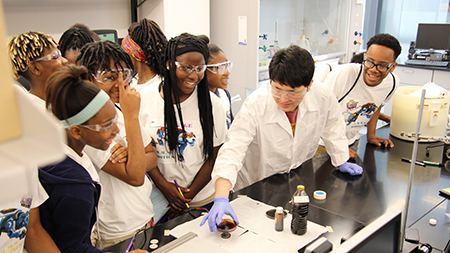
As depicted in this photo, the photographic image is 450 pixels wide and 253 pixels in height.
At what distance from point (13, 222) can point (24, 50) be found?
758 mm

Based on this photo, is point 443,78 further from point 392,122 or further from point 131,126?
point 131,126

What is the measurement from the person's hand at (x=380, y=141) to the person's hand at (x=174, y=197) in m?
1.36

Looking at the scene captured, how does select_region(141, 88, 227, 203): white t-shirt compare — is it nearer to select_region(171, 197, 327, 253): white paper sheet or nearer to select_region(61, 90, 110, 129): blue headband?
select_region(171, 197, 327, 253): white paper sheet

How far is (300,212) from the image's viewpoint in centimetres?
129

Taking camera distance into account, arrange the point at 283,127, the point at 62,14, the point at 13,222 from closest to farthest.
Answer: the point at 13,222 < the point at 283,127 < the point at 62,14

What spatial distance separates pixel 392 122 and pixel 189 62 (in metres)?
1.65

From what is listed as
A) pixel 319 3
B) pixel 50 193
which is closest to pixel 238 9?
pixel 319 3

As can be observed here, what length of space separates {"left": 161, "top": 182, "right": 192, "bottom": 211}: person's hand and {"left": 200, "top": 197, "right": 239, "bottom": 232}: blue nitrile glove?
33 centimetres

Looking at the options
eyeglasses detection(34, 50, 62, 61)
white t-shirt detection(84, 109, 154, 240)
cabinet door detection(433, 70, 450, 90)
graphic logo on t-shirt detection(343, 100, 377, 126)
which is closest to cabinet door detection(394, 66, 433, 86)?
cabinet door detection(433, 70, 450, 90)

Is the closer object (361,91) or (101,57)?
Result: (101,57)

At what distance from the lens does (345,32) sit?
4926 mm

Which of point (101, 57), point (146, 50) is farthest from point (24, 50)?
point (146, 50)

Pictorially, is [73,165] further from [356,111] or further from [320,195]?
[356,111]

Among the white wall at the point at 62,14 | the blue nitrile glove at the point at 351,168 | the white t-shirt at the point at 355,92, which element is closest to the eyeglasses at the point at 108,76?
the blue nitrile glove at the point at 351,168
